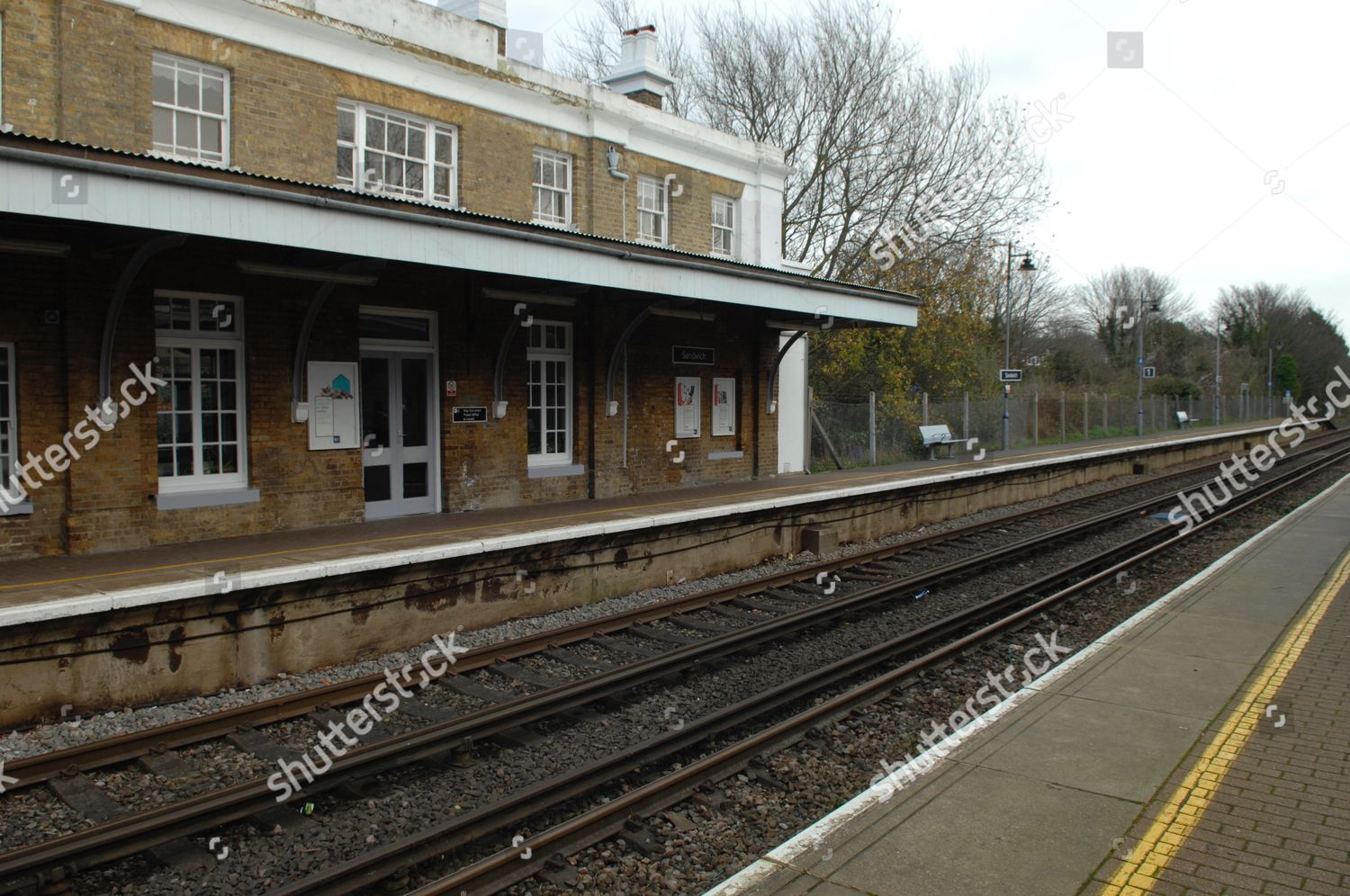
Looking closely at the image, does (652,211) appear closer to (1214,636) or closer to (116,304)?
(116,304)

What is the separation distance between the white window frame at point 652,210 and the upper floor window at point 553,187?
161 centimetres

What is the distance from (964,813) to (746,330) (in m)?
13.8

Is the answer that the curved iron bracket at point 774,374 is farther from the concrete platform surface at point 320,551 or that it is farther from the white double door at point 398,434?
the white double door at point 398,434

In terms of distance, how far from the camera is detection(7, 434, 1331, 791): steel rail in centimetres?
566

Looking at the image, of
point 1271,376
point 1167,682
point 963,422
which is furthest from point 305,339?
point 1271,376

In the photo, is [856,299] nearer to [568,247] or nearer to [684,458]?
[684,458]

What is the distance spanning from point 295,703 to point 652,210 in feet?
39.9

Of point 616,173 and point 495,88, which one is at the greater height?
point 495,88

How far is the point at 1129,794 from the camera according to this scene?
4.92 meters

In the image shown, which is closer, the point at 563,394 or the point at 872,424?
the point at 563,394

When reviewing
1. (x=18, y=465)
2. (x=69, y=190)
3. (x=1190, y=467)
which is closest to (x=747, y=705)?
(x=69, y=190)

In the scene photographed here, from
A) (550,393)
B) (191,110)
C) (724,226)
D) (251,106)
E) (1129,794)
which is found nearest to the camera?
(1129,794)

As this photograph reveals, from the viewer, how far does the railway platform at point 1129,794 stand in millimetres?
4094

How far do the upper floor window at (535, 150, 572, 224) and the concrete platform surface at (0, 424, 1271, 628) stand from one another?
4672mm
